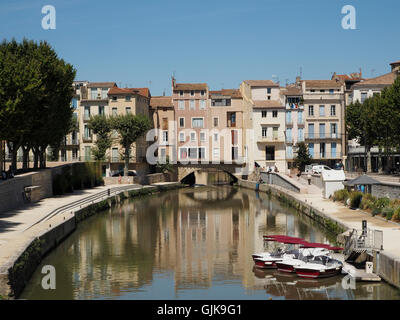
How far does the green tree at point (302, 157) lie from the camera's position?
8431 cm

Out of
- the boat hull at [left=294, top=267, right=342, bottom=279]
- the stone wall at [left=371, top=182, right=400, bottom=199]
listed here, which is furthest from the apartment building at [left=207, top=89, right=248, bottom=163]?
the boat hull at [left=294, top=267, right=342, bottom=279]

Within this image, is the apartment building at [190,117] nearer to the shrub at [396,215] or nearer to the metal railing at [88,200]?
the metal railing at [88,200]

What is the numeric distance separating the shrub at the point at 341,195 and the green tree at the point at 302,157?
3172cm

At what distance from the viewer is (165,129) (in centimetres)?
9238

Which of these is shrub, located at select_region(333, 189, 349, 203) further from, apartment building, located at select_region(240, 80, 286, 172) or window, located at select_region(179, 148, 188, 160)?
window, located at select_region(179, 148, 188, 160)

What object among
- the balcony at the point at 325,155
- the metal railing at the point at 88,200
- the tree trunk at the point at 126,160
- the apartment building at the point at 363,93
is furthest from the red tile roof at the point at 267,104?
the metal railing at the point at 88,200

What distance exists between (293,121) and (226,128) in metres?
10.1

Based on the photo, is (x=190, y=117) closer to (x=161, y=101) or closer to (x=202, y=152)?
(x=202, y=152)

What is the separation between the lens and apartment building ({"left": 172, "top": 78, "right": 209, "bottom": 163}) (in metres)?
90.9

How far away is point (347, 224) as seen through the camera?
3688cm

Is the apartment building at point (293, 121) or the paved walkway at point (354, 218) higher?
the apartment building at point (293, 121)

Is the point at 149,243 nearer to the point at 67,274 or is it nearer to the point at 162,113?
the point at 67,274

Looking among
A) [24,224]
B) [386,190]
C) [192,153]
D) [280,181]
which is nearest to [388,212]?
[386,190]
